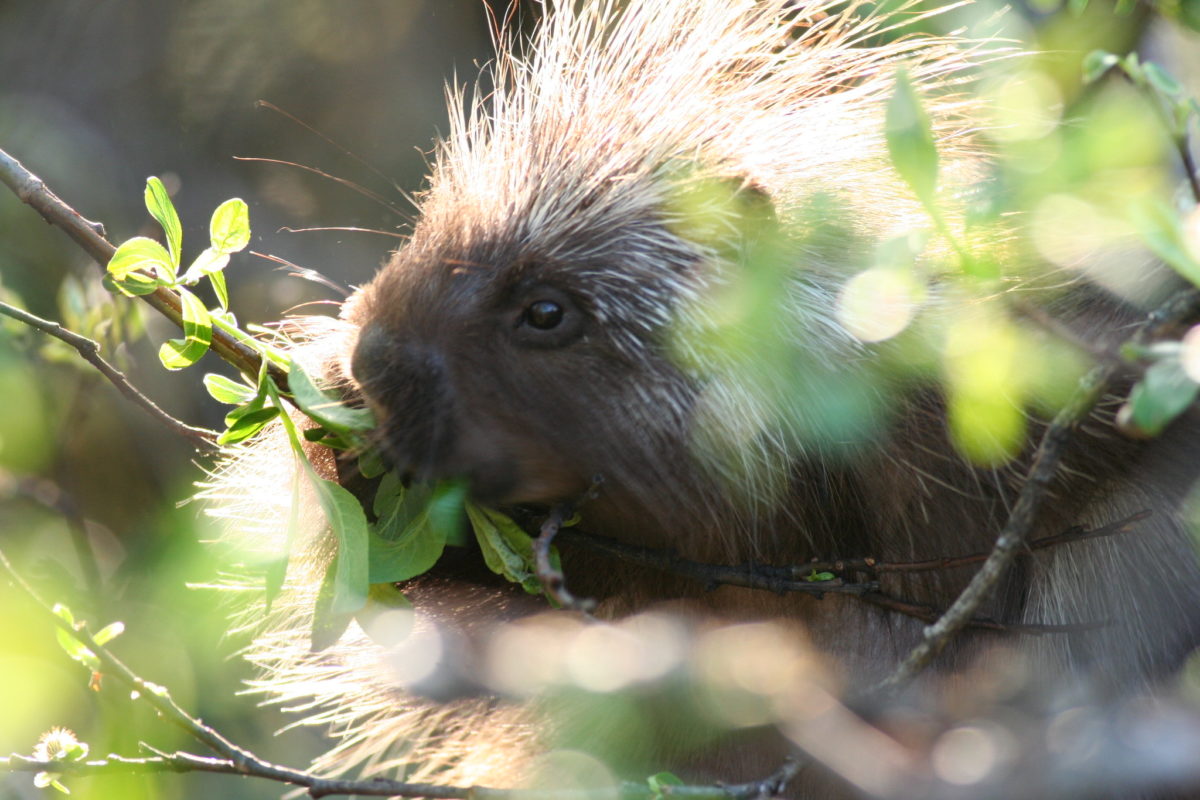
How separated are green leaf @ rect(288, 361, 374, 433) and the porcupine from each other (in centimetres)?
4

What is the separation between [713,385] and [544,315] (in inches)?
10.4

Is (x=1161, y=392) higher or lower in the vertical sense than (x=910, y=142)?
lower

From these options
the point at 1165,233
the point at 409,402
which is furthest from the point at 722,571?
the point at 1165,233

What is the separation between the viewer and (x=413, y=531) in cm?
156

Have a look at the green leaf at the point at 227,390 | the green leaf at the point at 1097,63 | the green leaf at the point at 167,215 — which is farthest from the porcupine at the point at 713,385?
the green leaf at the point at 1097,63

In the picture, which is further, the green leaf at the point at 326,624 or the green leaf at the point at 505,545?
the green leaf at the point at 505,545

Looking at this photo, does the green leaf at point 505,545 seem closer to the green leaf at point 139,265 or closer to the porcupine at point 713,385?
the porcupine at point 713,385

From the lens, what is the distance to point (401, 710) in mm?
2119

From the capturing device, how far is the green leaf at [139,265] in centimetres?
129

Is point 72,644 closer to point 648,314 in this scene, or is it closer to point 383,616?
point 383,616

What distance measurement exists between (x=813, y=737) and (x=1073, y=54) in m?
1.36

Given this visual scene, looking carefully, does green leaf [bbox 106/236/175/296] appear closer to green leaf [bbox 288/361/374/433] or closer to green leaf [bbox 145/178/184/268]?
green leaf [bbox 145/178/184/268]

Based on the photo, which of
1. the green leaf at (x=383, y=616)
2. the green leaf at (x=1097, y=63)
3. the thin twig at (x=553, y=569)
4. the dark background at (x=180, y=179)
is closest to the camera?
the green leaf at (x=1097, y=63)

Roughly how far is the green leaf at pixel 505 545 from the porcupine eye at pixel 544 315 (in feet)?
0.91
